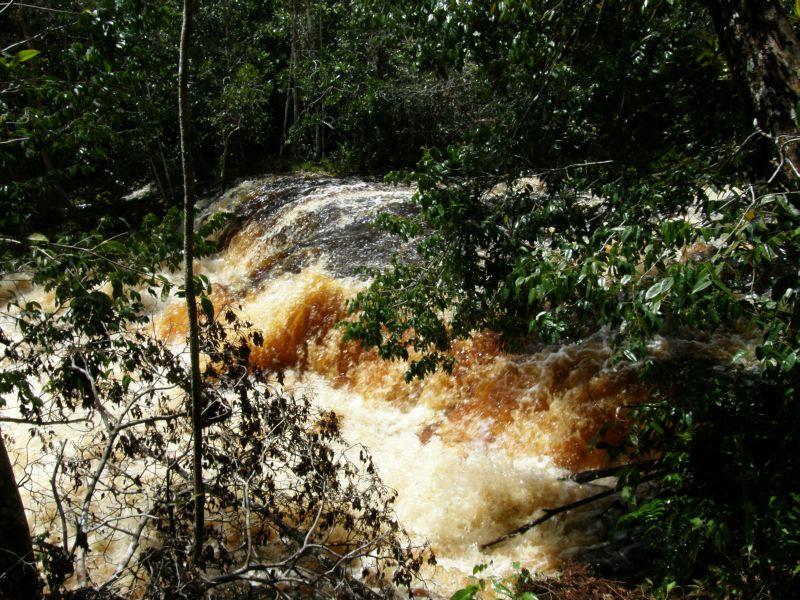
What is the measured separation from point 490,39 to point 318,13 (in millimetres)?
11017

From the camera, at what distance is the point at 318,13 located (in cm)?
1373

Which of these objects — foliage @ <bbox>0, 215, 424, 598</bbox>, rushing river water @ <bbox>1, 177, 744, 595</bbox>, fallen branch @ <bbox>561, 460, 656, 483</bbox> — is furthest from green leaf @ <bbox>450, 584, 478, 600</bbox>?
rushing river water @ <bbox>1, 177, 744, 595</bbox>

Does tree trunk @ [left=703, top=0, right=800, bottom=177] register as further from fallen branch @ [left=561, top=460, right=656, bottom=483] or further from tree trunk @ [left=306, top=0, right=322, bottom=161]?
tree trunk @ [left=306, top=0, right=322, bottom=161]

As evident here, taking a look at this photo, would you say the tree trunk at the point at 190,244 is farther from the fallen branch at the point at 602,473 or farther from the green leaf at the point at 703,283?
the fallen branch at the point at 602,473

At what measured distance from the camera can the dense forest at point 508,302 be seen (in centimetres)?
257

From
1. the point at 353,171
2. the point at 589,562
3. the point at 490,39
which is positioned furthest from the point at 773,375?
the point at 353,171

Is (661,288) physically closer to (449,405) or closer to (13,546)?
(13,546)

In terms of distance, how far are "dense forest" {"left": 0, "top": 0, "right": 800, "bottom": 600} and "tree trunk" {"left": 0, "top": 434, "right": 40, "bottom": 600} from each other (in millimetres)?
13

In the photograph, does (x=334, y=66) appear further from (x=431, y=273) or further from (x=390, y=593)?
(x=390, y=593)

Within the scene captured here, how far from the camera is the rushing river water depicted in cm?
451

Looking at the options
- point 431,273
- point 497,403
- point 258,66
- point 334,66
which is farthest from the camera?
point 258,66

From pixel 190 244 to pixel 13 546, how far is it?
1590 mm

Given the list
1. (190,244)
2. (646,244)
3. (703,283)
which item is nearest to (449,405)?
(646,244)

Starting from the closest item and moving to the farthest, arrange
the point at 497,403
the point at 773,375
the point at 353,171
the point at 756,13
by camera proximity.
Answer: the point at 773,375, the point at 756,13, the point at 497,403, the point at 353,171
